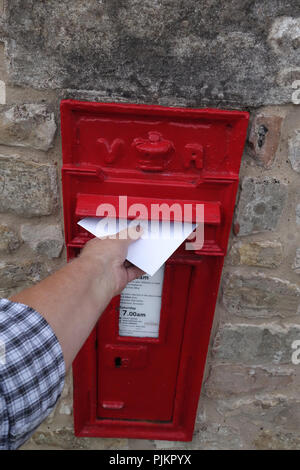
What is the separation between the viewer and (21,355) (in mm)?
753

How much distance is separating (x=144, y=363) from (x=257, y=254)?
572 mm

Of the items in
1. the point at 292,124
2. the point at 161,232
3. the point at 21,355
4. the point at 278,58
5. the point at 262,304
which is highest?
the point at 278,58

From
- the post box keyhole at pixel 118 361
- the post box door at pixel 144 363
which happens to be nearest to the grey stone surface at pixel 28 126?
the post box door at pixel 144 363

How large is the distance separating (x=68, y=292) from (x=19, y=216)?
1.35 feet

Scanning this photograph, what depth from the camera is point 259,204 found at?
1099 mm

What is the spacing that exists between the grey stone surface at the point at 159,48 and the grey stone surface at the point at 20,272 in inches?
22.0

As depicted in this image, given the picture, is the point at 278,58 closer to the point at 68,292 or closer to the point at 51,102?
the point at 51,102

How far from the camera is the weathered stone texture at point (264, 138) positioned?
39.0 inches

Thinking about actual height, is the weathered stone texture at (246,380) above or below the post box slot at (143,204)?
below

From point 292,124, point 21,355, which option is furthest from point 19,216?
point 292,124

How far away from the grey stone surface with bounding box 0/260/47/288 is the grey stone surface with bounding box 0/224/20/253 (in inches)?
2.2

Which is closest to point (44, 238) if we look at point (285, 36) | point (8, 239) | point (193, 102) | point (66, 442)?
point (8, 239)

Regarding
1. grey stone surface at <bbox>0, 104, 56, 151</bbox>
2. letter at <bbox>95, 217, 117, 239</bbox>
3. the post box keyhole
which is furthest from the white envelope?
the post box keyhole

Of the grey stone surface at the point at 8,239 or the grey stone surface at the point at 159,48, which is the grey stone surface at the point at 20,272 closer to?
the grey stone surface at the point at 8,239
